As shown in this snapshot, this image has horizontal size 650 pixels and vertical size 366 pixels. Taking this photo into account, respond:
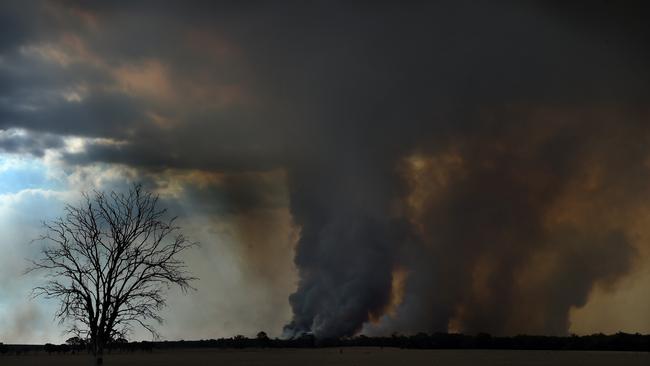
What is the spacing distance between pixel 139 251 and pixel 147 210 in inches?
99.7

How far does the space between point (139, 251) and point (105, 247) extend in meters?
2.00

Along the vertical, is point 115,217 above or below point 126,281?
above

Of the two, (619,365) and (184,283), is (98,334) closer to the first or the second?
(184,283)

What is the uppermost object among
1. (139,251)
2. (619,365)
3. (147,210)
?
(147,210)

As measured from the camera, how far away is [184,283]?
3981 cm

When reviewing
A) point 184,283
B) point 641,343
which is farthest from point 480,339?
point 184,283

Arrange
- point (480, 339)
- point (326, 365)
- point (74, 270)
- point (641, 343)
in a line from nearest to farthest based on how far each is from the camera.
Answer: point (74, 270) → point (326, 365) → point (641, 343) → point (480, 339)

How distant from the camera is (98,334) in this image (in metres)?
38.9

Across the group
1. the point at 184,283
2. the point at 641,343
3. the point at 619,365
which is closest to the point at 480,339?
the point at 641,343

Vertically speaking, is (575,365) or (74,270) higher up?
(74,270)

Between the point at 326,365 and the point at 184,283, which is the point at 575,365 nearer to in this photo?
the point at 326,365

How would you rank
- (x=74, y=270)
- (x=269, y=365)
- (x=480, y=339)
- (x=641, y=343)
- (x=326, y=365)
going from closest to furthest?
(x=74, y=270), (x=326, y=365), (x=269, y=365), (x=641, y=343), (x=480, y=339)

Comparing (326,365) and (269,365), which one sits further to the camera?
(269,365)

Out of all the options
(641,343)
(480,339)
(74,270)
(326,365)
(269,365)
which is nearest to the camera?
(74,270)
